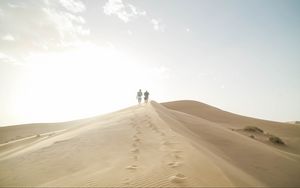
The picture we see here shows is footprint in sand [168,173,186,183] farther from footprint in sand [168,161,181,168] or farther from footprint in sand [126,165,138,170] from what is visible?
footprint in sand [126,165,138,170]

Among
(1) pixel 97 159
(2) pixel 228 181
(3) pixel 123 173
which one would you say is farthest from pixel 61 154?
(2) pixel 228 181

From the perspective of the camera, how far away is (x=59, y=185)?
5.43 meters

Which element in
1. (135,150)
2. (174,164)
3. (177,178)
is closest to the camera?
(177,178)

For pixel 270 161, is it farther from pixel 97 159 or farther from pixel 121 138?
pixel 97 159

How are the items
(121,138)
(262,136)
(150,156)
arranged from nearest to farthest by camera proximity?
(150,156) → (121,138) → (262,136)

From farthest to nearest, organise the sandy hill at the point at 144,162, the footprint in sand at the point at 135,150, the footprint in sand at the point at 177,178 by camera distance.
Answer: the footprint in sand at the point at 135,150, the sandy hill at the point at 144,162, the footprint in sand at the point at 177,178

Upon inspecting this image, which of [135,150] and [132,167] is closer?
[132,167]

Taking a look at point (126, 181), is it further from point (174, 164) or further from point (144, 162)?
point (174, 164)

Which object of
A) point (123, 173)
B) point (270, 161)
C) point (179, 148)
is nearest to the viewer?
point (123, 173)

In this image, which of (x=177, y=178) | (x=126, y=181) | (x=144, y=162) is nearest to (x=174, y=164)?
(x=144, y=162)

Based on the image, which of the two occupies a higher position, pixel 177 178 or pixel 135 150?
pixel 135 150

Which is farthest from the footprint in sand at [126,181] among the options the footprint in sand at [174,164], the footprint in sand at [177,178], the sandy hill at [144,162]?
the footprint in sand at [174,164]

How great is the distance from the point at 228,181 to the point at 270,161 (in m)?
5.64

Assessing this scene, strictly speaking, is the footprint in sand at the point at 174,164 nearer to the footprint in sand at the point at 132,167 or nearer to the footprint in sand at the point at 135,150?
the footprint in sand at the point at 132,167
